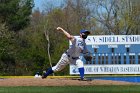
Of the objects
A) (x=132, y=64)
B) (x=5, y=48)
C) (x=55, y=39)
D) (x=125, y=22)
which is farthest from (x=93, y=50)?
(x=55, y=39)

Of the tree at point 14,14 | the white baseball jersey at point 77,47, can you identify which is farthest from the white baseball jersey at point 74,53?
the tree at point 14,14

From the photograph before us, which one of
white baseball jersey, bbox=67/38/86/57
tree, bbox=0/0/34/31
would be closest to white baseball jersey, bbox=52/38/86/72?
white baseball jersey, bbox=67/38/86/57

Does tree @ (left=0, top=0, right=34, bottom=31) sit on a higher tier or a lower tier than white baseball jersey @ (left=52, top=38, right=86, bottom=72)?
higher

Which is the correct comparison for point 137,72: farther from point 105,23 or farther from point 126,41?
point 105,23

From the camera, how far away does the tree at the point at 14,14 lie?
57.9 metres

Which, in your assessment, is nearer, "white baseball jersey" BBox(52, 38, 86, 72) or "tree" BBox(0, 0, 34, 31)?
"white baseball jersey" BBox(52, 38, 86, 72)

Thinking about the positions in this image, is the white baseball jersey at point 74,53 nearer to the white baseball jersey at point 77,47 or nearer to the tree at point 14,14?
the white baseball jersey at point 77,47

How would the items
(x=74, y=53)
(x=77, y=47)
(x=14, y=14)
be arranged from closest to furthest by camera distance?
(x=77, y=47), (x=74, y=53), (x=14, y=14)

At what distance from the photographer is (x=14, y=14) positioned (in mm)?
59188

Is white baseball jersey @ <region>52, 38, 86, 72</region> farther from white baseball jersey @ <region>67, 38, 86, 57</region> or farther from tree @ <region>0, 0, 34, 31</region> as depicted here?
tree @ <region>0, 0, 34, 31</region>

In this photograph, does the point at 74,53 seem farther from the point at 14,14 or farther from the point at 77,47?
the point at 14,14

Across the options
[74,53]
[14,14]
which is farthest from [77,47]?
[14,14]

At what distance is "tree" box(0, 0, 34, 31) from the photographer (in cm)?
5788

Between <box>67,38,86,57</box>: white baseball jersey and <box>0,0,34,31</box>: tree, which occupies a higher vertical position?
<box>0,0,34,31</box>: tree
